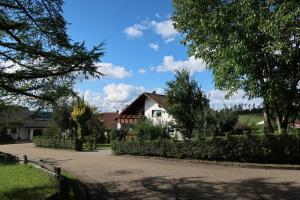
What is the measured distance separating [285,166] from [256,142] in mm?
2264

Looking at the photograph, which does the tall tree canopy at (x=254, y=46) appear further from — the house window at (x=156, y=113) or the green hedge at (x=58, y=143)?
the house window at (x=156, y=113)

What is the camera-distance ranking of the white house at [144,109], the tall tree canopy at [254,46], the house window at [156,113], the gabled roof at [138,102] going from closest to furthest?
the tall tree canopy at [254,46], the white house at [144,109], the house window at [156,113], the gabled roof at [138,102]

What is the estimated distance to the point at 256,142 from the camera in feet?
68.0

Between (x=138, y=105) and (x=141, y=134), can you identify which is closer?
(x=141, y=134)

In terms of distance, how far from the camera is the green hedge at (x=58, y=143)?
41188 mm

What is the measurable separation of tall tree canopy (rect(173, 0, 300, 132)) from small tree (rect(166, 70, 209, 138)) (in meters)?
6.78

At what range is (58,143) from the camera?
44.9m

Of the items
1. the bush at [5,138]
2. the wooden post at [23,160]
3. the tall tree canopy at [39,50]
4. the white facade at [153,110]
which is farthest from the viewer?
the bush at [5,138]

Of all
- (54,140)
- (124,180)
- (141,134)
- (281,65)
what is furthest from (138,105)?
(124,180)

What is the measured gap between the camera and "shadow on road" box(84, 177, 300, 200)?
12281mm

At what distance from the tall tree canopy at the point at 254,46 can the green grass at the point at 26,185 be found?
1145 cm

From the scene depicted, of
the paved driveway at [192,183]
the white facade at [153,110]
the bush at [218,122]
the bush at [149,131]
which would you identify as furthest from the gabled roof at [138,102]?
the paved driveway at [192,183]

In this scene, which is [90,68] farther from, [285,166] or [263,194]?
[285,166]

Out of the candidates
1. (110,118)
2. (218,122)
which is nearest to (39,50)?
(218,122)
